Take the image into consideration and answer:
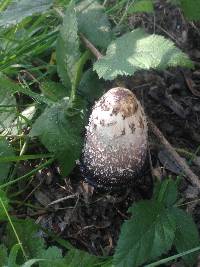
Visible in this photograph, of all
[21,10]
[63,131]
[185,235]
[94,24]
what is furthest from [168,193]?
[21,10]

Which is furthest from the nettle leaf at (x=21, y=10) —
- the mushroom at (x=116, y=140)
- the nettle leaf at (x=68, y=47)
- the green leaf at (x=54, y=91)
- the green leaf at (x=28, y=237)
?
the green leaf at (x=28, y=237)

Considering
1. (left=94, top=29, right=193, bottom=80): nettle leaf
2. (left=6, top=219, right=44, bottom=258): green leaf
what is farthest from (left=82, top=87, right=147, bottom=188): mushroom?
(left=6, top=219, right=44, bottom=258): green leaf

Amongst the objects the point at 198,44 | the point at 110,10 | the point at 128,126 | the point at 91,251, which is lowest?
the point at 91,251

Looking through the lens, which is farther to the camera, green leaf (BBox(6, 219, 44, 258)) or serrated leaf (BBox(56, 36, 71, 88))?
serrated leaf (BBox(56, 36, 71, 88))

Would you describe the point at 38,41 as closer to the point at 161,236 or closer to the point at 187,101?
the point at 187,101

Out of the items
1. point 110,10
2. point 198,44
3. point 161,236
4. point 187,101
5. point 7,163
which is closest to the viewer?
point 161,236

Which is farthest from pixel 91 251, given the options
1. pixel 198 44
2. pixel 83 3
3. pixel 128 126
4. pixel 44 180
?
pixel 198 44

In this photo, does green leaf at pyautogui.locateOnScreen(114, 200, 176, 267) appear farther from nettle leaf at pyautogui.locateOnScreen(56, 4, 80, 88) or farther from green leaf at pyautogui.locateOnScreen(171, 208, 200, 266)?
nettle leaf at pyautogui.locateOnScreen(56, 4, 80, 88)
